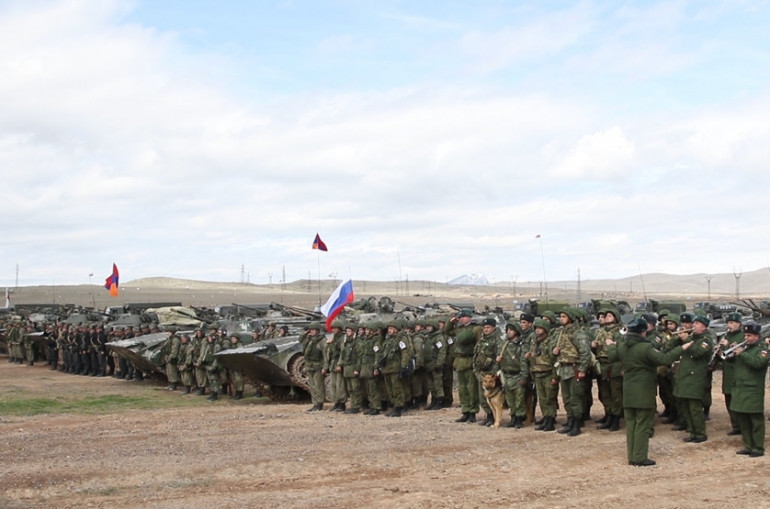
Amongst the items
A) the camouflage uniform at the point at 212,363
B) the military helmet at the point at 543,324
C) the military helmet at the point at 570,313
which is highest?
the military helmet at the point at 570,313

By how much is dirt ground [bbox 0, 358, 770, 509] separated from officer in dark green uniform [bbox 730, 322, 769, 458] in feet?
0.85

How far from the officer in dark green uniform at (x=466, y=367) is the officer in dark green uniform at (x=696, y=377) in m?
3.13

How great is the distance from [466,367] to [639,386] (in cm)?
399

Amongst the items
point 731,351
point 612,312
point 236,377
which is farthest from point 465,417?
point 236,377

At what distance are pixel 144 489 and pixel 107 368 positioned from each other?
18207mm

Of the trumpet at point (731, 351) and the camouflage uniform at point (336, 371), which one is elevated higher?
the trumpet at point (731, 351)

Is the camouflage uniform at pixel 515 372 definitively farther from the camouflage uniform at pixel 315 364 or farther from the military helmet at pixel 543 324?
the camouflage uniform at pixel 315 364

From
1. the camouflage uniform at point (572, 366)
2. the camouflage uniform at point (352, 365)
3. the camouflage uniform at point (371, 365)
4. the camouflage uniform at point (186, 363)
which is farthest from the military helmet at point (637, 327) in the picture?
the camouflage uniform at point (186, 363)

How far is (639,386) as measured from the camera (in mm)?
9352

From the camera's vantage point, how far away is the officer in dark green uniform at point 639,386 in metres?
9.28

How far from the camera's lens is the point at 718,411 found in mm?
13594

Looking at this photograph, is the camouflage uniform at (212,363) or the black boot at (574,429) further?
the camouflage uniform at (212,363)

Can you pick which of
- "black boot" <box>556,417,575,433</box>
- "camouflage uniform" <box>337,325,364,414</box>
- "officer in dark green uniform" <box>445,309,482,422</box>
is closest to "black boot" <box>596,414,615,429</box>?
"black boot" <box>556,417,575,433</box>

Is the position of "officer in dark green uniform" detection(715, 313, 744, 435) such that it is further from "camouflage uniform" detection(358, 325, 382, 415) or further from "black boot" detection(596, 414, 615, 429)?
"camouflage uniform" detection(358, 325, 382, 415)
